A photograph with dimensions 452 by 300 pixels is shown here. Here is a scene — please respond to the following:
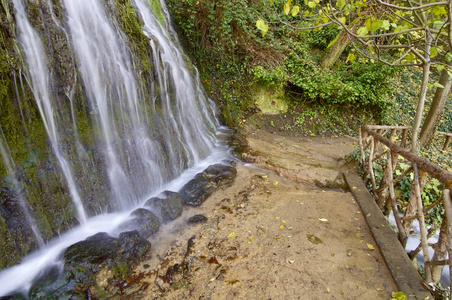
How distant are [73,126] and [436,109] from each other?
8338 millimetres

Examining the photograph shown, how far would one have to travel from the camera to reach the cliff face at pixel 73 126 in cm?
339

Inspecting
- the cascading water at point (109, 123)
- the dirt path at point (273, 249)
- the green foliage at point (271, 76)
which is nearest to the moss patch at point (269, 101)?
the green foliage at point (271, 76)

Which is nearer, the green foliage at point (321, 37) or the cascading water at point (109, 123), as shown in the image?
the cascading water at point (109, 123)

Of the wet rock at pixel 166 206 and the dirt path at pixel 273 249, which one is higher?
the wet rock at pixel 166 206

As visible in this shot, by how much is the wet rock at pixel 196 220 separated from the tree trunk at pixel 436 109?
6444 millimetres

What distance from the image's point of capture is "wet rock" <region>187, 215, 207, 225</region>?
4.14 metres

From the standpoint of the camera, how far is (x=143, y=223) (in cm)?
392

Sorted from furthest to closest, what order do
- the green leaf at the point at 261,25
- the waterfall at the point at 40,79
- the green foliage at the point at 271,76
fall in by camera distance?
the green foliage at the point at 271,76 → the waterfall at the point at 40,79 → the green leaf at the point at 261,25

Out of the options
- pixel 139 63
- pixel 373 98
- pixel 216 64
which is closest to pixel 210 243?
pixel 139 63

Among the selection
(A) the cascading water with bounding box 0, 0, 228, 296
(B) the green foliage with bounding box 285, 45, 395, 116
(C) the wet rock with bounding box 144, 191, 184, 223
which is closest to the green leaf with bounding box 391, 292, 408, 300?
(C) the wet rock with bounding box 144, 191, 184, 223

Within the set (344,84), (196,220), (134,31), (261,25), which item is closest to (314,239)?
(196,220)

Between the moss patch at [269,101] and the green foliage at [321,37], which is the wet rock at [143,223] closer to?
the moss patch at [269,101]

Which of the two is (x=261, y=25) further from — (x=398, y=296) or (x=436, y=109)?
(x=436, y=109)

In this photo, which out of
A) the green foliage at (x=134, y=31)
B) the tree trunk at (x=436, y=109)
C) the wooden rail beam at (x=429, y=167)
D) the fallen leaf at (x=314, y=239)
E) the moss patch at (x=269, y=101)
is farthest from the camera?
the moss patch at (x=269, y=101)
